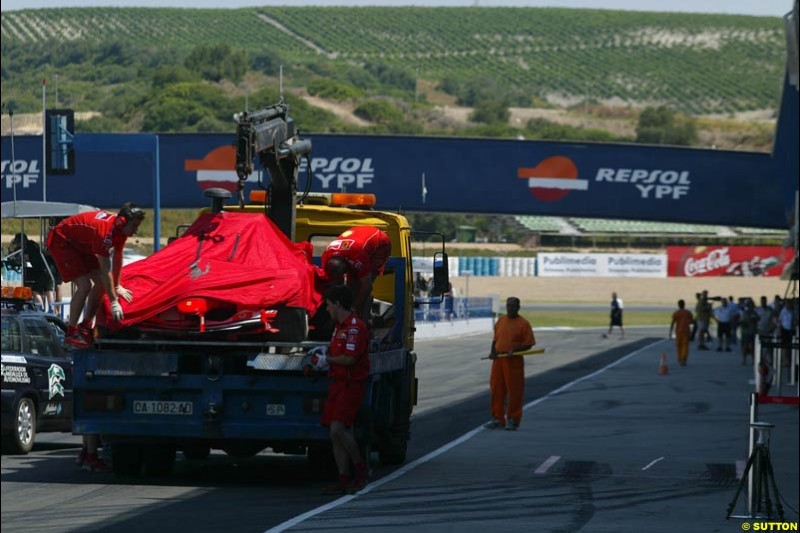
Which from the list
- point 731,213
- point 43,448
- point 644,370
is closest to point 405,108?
point 731,213

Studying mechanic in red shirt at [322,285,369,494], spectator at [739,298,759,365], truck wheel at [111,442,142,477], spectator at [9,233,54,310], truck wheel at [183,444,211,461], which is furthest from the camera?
spectator at [739,298,759,365]

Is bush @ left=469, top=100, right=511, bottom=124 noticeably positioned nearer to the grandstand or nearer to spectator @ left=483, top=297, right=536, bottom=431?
the grandstand

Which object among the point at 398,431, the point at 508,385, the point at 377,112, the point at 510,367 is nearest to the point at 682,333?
the point at 508,385

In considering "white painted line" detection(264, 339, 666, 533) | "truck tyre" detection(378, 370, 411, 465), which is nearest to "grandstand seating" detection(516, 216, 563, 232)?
"white painted line" detection(264, 339, 666, 533)

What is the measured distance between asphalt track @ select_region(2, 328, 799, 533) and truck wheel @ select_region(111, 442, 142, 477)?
9.7 inches

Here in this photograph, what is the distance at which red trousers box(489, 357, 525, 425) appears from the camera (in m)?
20.0

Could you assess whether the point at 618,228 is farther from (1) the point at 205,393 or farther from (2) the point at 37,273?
(1) the point at 205,393

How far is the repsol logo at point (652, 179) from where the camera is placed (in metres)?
58.6

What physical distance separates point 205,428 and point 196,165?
43566mm

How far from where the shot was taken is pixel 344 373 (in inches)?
516

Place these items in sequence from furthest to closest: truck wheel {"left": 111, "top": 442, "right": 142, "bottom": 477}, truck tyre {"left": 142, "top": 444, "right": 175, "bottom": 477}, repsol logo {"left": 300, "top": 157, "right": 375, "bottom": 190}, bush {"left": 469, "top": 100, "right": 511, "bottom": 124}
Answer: bush {"left": 469, "top": 100, "right": 511, "bottom": 124} → repsol logo {"left": 300, "top": 157, "right": 375, "bottom": 190} → truck tyre {"left": 142, "top": 444, "right": 175, "bottom": 477} → truck wheel {"left": 111, "top": 442, "right": 142, "bottom": 477}

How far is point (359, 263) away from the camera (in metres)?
14.3

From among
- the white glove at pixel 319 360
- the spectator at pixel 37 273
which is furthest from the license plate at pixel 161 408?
the spectator at pixel 37 273

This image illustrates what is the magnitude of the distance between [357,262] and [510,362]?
6185mm
